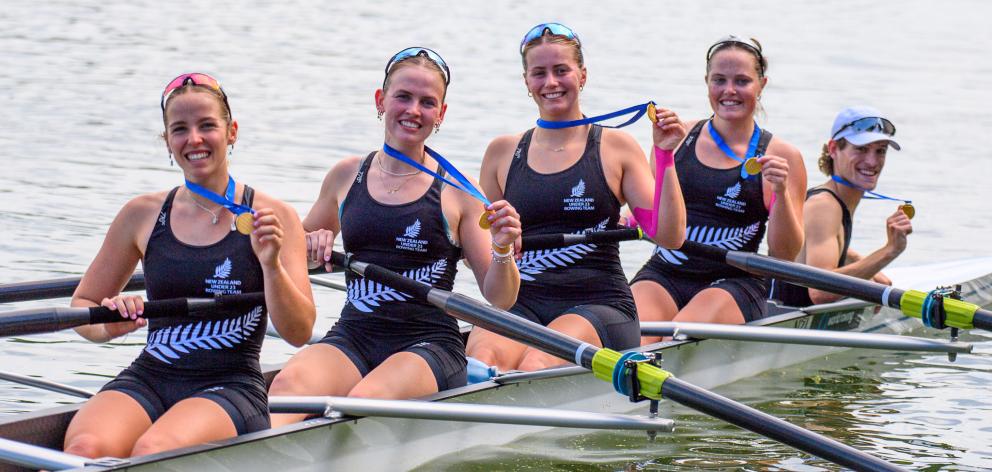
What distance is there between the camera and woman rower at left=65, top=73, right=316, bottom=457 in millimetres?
4855

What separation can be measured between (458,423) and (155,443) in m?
1.55

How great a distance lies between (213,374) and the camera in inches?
196

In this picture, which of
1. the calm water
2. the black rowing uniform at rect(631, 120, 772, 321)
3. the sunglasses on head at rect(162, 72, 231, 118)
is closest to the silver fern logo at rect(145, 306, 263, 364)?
the sunglasses on head at rect(162, 72, 231, 118)

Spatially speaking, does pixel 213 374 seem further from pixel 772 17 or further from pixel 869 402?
pixel 772 17

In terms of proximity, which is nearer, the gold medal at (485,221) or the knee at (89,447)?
the knee at (89,447)

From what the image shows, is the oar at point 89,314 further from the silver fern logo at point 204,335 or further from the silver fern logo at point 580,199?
the silver fern logo at point 580,199

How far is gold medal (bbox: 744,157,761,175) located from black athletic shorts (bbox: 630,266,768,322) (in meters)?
0.80

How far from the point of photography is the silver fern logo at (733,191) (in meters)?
7.23

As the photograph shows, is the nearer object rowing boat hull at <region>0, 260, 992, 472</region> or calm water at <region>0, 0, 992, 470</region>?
rowing boat hull at <region>0, 260, 992, 472</region>

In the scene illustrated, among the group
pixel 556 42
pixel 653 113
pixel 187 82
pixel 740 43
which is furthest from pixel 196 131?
pixel 740 43

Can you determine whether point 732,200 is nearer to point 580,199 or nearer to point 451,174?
point 580,199

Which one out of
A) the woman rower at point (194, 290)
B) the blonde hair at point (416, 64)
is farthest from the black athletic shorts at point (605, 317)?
the woman rower at point (194, 290)

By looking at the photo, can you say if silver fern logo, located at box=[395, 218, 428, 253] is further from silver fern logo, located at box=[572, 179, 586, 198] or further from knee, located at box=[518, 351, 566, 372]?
silver fern logo, located at box=[572, 179, 586, 198]

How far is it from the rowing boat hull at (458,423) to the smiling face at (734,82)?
3.68 feet
